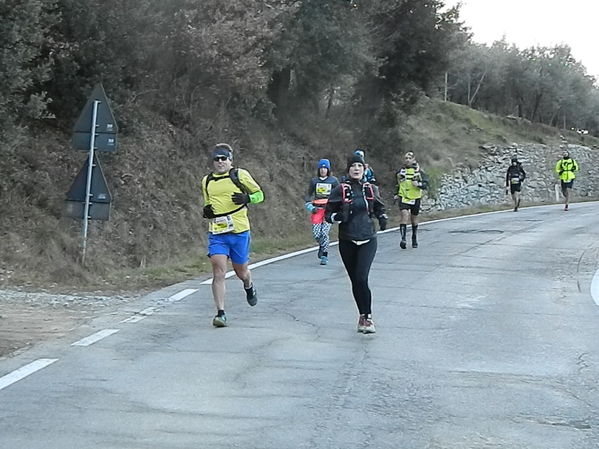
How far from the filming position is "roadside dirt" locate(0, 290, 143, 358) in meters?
8.42

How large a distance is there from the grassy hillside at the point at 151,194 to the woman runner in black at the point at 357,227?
4185 millimetres

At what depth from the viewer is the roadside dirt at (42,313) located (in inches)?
332

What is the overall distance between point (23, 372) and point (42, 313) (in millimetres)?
2941

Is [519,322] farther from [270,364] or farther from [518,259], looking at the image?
[518,259]

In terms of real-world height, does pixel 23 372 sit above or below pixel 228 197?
below

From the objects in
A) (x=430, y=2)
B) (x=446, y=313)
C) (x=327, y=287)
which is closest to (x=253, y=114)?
(x=430, y=2)

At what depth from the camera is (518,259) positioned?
1580 cm

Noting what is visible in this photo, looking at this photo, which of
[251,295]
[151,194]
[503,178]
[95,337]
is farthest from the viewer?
[503,178]

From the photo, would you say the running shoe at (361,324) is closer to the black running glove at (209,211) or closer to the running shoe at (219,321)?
the running shoe at (219,321)

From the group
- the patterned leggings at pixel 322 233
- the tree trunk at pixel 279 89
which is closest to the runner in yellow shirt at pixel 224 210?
the patterned leggings at pixel 322 233

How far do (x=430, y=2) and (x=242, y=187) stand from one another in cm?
1976

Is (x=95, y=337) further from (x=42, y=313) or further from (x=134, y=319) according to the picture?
(x=42, y=313)

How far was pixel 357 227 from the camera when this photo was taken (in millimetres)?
8992


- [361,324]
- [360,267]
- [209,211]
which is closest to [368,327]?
[361,324]
